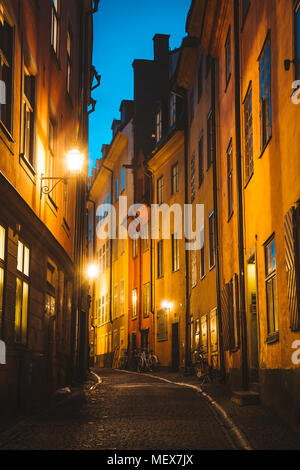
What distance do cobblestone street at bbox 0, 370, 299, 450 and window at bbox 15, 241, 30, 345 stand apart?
4.59ft

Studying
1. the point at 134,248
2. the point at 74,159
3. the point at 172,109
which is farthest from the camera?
the point at 134,248

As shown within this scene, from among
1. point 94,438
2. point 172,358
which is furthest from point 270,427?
point 172,358

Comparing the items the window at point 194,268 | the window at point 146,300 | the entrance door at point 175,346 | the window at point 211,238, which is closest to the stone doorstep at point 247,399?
the window at point 211,238

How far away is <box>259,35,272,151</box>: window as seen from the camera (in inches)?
436

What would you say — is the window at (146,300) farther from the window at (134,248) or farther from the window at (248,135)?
the window at (248,135)

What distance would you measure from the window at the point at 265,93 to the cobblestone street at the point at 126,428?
462 centimetres

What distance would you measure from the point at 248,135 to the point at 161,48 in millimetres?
27295

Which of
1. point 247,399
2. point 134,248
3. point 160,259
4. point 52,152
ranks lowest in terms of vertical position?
point 247,399

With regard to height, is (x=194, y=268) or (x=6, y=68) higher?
(x=6, y=68)

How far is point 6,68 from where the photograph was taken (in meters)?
10.2

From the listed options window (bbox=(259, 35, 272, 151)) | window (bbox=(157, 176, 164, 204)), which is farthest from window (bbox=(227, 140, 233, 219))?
window (bbox=(157, 176, 164, 204))

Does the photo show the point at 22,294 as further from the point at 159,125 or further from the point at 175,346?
the point at 159,125

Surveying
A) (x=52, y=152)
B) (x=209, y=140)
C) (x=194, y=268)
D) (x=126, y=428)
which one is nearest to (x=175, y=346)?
(x=194, y=268)

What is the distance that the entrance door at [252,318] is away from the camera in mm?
13688
